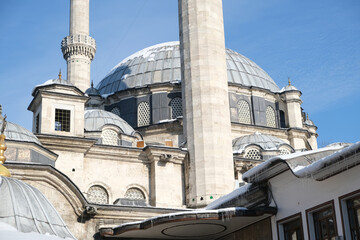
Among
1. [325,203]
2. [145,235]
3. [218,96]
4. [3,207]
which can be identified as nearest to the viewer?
[3,207]

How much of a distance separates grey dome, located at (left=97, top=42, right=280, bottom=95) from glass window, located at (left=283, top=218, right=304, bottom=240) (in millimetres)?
19422

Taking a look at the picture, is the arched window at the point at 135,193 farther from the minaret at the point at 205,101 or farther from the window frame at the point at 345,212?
the window frame at the point at 345,212

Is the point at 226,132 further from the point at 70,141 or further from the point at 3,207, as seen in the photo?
the point at 3,207

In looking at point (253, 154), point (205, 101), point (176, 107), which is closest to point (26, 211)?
point (205, 101)

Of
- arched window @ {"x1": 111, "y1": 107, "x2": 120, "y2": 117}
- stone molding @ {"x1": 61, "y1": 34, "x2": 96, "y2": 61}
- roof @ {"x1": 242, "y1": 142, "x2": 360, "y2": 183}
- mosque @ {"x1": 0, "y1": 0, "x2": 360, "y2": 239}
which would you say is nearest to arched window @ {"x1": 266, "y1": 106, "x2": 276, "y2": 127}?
mosque @ {"x1": 0, "y1": 0, "x2": 360, "y2": 239}

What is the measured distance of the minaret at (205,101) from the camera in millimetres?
22719

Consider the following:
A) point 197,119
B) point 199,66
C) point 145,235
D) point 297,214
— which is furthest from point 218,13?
point 297,214

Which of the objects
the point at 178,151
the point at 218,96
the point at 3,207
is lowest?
the point at 3,207

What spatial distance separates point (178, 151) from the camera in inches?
931

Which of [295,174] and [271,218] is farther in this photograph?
[271,218]

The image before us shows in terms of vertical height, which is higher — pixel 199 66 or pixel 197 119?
pixel 199 66

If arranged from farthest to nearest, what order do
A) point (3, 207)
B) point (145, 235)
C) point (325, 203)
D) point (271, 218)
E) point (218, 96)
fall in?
point (218, 96) → point (145, 235) → point (271, 218) → point (325, 203) → point (3, 207)

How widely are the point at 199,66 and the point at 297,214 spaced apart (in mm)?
12256

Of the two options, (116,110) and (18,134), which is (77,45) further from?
(18,134)
